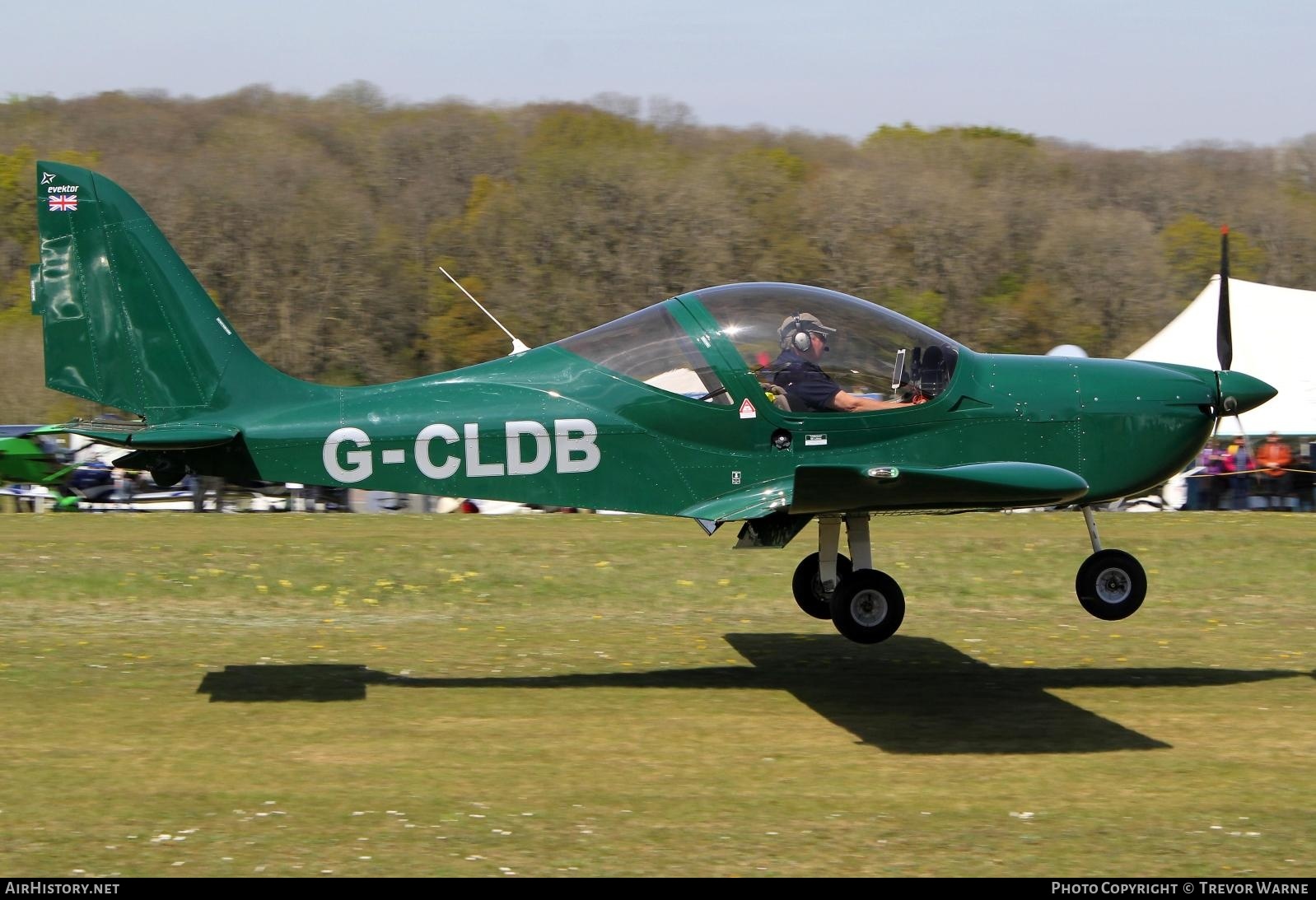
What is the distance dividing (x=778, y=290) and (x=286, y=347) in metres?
31.7

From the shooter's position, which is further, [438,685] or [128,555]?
[128,555]

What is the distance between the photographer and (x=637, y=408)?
9086 millimetres

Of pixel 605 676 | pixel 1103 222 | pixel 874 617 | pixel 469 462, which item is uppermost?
pixel 1103 222

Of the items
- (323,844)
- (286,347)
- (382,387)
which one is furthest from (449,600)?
(286,347)

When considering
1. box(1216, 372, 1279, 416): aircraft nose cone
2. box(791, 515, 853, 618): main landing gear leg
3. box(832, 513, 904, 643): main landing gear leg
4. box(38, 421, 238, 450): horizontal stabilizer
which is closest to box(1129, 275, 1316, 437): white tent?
box(1216, 372, 1279, 416): aircraft nose cone

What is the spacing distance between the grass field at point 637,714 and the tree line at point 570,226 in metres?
23.0

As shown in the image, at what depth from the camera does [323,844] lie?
618 centimetres

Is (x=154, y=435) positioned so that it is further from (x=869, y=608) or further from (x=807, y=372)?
(x=869, y=608)

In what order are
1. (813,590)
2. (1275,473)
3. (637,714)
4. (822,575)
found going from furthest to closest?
(1275,473), (813,590), (822,575), (637,714)

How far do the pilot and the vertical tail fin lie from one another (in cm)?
328

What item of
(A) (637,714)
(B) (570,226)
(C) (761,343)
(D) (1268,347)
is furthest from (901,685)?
(B) (570,226)

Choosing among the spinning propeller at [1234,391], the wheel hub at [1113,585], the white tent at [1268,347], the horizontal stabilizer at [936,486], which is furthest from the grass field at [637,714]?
the white tent at [1268,347]

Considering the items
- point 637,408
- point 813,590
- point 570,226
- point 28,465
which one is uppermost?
point 570,226

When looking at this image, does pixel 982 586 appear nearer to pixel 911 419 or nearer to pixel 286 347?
pixel 911 419
